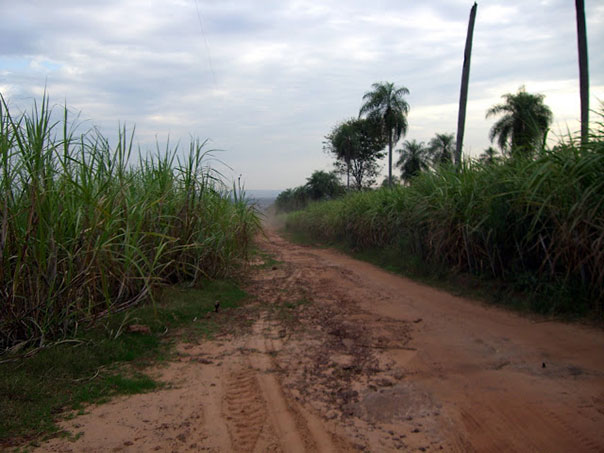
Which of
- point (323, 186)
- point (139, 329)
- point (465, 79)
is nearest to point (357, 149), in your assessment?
point (323, 186)

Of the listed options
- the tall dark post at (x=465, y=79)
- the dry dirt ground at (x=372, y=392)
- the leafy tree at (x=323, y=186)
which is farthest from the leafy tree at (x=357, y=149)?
the dry dirt ground at (x=372, y=392)

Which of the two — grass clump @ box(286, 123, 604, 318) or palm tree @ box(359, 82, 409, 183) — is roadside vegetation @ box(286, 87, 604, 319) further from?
palm tree @ box(359, 82, 409, 183)

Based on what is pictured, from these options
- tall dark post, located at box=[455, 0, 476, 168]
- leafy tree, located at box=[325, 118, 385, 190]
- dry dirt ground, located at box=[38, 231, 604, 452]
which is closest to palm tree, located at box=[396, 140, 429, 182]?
leafy tree, located at box=[325, 118, 385, 190]

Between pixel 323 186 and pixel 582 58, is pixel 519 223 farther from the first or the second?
pixel 323 186

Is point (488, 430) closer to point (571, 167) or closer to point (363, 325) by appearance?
point (363, 325)

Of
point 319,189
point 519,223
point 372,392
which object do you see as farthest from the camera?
point 319,189

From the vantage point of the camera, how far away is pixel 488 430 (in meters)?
2.57

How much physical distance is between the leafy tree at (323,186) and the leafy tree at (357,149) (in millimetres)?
1068

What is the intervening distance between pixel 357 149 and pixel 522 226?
82.0 feet

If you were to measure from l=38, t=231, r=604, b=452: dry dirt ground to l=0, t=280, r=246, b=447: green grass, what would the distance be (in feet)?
0.60

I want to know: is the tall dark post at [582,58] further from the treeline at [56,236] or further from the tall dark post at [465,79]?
the treeline at [56,236]

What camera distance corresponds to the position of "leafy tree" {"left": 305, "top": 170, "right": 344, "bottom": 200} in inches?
1300

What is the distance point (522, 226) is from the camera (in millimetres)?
6078

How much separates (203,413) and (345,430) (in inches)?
36.5
